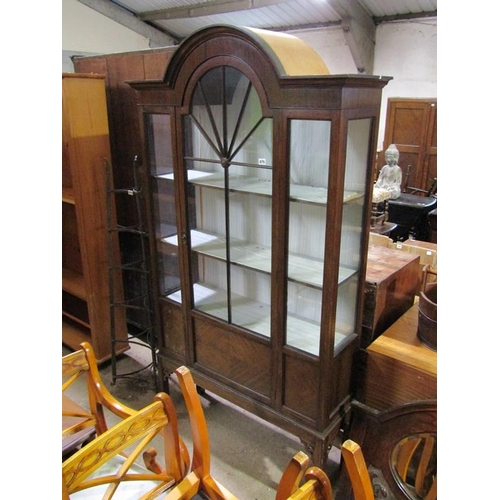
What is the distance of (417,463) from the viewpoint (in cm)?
165

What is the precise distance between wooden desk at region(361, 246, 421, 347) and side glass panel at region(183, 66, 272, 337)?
450 millimetres

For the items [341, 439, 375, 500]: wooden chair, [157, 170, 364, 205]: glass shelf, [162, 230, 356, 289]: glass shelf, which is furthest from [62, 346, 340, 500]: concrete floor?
[157, 170, 364, 205]: glass shelf

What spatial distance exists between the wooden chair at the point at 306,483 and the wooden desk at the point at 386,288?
3.21 feet

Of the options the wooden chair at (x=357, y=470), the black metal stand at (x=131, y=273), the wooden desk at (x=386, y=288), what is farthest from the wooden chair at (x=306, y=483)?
the black metal stand at (x=131, y=273)

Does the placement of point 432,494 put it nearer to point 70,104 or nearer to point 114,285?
point 114,285

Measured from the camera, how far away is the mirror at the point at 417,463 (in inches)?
61.7

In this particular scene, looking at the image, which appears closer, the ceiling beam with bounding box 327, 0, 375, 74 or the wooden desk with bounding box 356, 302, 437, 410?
the wooden desk with bounding box 356, 302, 437, 410

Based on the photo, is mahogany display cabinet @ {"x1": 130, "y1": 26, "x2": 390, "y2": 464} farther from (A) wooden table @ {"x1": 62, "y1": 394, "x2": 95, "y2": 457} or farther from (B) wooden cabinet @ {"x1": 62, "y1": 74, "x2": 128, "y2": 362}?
(A) wooden table @ {"x1": 62, "y1": 394, "x2": 95, "y2": 457}

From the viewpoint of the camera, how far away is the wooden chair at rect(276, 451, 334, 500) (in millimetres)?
887

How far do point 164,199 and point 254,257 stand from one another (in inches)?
22.6

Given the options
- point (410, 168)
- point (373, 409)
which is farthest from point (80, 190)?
point (410, 168)

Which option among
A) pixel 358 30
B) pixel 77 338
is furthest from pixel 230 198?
pixel 358 30

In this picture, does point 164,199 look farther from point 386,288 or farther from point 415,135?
point 415,135
